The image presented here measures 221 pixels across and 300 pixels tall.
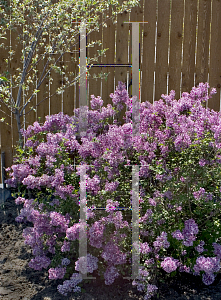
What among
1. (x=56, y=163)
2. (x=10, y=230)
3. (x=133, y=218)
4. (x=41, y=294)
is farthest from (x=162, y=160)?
(x=10, y=230)

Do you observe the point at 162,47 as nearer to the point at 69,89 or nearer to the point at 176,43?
the point at 176,43

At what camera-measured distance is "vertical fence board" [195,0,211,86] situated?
4090 millimetres

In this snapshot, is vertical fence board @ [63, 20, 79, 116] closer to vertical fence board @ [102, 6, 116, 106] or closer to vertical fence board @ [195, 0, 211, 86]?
vertical fence board @ [102, 6, 116, 106]

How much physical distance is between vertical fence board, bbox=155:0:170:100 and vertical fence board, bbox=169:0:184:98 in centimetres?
6

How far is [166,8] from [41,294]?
11.0ft

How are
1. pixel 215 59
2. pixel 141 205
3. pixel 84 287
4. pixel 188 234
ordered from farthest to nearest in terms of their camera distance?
pixel 215 59 → pixel 141 205 → pixel 84 287 → pixel 188 234

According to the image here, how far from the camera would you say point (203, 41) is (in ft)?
13.6

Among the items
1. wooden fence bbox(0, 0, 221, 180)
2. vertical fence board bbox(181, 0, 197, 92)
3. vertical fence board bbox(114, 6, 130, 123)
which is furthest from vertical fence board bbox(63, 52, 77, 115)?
vertical fence board bbox(181, 0, 197, 92)

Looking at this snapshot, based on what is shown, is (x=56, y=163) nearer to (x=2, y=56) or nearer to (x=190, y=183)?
(x=190, y=183)

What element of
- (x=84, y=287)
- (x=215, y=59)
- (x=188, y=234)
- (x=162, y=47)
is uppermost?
(x=162, y=47)

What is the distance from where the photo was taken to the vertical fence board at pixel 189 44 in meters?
4.07

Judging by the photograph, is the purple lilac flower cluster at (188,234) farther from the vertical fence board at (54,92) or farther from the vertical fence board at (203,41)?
the vertical fence board at (54,92)

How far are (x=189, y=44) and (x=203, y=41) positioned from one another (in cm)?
18

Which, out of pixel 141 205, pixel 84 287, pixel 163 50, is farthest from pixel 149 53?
pixel 84 287
